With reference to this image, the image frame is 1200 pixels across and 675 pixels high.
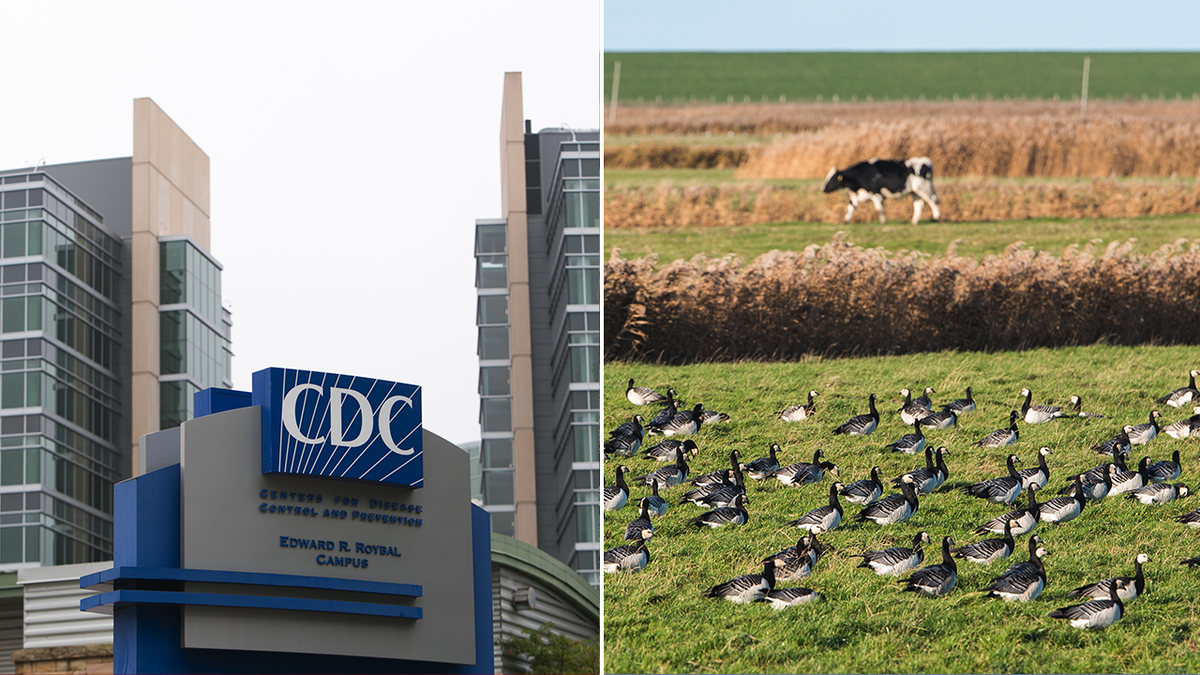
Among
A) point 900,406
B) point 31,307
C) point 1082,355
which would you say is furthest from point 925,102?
point 31,307

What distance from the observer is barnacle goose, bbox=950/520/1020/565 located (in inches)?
830

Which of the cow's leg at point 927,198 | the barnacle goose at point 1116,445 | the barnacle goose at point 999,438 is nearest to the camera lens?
the barnacle goose at point 1116,445

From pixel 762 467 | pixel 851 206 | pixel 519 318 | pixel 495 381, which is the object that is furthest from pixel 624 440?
pixel 495 381

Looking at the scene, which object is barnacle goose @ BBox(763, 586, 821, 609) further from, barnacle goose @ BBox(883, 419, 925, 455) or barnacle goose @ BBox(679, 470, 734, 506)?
barnacle goose @ BBox(883, 419, 925, 455)

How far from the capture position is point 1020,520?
2173cm

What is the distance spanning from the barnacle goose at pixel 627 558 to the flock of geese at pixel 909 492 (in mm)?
21

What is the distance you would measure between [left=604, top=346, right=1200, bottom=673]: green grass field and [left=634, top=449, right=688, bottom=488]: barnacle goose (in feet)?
0.63

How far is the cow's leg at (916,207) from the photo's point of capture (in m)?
29.8

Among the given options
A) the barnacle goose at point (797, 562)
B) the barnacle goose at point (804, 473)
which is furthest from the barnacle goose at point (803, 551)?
the barnacle goose at point (804, 473)

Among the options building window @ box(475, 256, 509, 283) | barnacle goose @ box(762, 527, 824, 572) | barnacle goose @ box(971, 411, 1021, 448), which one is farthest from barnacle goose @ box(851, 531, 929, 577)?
building window @ box(475, 256, 509, 283)

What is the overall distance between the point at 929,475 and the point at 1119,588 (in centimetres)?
341

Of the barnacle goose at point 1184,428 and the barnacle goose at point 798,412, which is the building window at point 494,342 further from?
the barnacle goose at point 1184,428

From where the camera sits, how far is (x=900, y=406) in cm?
2445

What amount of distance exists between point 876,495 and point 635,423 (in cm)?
443
